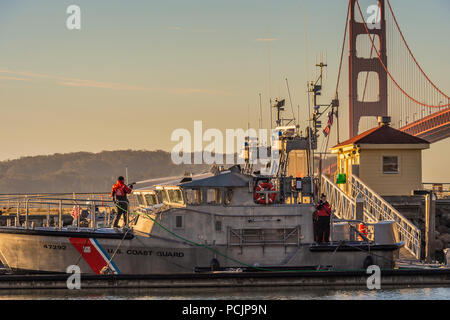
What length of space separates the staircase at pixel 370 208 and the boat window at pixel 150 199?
7.12 metres

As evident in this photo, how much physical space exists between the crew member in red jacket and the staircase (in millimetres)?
4638

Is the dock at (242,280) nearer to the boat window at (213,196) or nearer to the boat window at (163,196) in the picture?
the boat window at (213,196)

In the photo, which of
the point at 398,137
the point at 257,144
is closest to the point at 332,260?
the point at 257,144

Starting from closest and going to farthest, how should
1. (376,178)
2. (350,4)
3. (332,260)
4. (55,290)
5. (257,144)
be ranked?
(55,290), (332,260), (257,144), (376,178), (350,4)

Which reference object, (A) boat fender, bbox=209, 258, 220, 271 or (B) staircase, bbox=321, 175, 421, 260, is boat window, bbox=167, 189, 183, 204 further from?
(B) staircase, bbox=321, 175, 421, 260

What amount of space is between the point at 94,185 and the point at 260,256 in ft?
274

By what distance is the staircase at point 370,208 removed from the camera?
2508cm

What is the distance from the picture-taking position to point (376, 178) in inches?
1164

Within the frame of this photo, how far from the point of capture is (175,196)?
19.9 metres

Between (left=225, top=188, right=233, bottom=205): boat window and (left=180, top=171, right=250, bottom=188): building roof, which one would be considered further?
(left=225, top=188, right=233, bottom=205): boat window

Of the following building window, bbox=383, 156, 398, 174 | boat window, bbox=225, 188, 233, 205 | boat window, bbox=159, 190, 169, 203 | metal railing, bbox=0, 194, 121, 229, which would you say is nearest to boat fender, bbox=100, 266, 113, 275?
metal railing, bbox=0, 194, 121, 229

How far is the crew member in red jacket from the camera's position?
19.9m

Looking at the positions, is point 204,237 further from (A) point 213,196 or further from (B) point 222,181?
(B) point 222,181

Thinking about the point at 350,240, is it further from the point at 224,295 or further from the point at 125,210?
the point at 125,210
